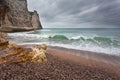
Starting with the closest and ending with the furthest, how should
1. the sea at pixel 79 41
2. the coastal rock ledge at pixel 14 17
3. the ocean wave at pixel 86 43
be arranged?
the ocean wave at pixel 86 43 < the sea at pixel 79 41 < the coastal rock ledge at pixel 14 17

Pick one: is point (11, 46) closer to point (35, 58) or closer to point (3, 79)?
point (35, 58)

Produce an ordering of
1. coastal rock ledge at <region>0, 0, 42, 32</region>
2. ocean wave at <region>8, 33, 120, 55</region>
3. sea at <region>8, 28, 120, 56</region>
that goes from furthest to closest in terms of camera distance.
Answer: coastal rock ledge at <region>0, 0, 42, 32</region>, sea at <region>8, 28, 120, 56</region>, ocean wave at <region>8, 33, 120, 55</region>

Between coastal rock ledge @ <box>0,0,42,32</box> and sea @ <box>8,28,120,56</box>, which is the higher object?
coastal rock ledge @ <box>0,0,42,32</box>

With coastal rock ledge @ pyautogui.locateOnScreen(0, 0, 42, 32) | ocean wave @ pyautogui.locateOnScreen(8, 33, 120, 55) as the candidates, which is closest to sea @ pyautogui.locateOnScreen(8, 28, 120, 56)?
ocean wave @ pyautogui.locateOnScreen(8, 33, 120, 55)

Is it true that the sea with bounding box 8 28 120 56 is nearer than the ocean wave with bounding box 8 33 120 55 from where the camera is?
No

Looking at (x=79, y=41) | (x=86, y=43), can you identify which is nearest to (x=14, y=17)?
(x=79, y=41)

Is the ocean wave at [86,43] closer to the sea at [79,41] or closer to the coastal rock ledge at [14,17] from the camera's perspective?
the sea at [79,41]

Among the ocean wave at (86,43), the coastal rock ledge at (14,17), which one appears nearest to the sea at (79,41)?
the ocean wave at (86,43)

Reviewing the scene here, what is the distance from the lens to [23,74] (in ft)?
18.9

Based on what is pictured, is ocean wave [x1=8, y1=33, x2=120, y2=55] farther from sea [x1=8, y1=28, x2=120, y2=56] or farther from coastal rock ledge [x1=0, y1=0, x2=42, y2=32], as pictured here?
coastal rock ledge [x1=0, y1=0, x2=42, y2=32]

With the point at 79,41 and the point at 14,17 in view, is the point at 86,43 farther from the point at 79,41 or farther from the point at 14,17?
the point at 14,17

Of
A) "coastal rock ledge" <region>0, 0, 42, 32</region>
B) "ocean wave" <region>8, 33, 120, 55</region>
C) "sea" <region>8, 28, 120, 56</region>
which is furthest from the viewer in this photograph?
"coastal rock ledge" <region>0, 0, 42, 32</region>

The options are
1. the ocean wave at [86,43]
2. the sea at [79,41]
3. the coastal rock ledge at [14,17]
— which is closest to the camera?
the ocean wave at [86,43]

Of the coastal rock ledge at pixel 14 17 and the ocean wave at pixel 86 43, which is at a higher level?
the coastal rock ledge at pixel 14 17
